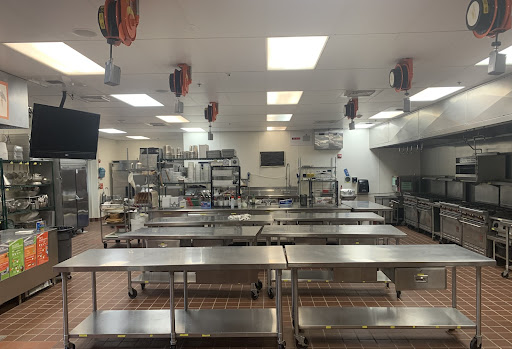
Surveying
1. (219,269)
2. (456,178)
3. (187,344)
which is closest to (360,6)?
(219,269)

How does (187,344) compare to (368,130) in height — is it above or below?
below

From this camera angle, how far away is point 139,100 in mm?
5059

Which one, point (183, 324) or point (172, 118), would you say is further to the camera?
point (172, 118)

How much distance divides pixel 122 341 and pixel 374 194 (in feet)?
25.5

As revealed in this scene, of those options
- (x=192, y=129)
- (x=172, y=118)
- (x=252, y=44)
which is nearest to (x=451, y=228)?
(x=252, y=44)

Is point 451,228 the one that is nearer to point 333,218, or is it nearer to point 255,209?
point 333,218

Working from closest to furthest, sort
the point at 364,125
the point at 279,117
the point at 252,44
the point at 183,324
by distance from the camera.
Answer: the point at 183,324 → the point at 252,44 → the point at 279,117 → the point at 364,125

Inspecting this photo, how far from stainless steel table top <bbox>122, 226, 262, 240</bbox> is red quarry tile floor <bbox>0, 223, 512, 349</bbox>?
2.48 ft

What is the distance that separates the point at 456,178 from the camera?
6.51 meters

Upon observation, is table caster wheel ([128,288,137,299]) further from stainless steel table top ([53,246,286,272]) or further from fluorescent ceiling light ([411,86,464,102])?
fluorescent ceiling light ([411,86,464,102])

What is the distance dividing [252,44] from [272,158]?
235 inches

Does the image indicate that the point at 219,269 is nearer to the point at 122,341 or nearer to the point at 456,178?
the point at 122,341

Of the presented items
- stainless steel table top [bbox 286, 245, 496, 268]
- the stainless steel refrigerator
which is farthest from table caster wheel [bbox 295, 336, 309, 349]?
the stainless steel refrigerator

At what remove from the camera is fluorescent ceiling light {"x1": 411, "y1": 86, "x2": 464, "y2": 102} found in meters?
4.62
